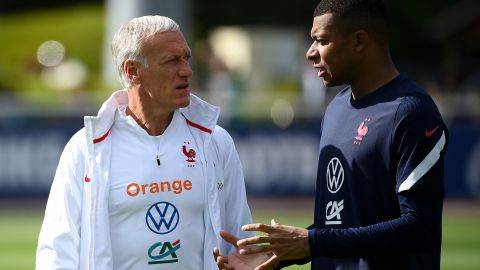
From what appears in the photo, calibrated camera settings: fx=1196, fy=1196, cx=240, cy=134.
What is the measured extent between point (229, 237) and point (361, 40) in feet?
3.71

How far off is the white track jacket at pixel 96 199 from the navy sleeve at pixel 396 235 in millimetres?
685

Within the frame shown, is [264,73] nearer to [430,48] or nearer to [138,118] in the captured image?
[430,48]

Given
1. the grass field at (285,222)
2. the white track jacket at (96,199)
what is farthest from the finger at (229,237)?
the grass field at (285,222)

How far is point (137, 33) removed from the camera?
5824 mm

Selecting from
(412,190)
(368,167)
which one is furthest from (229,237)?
(412,190)

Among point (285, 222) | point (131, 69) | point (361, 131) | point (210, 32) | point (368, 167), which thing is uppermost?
point (131, 69)

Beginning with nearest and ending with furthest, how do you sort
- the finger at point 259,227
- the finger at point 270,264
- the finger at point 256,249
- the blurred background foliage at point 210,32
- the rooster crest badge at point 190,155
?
the finger at point 259,227
the finger at point 256,249
the finger at point 270,264
the rooster crest badge at point 190,155
the blurred background foliage at point 210,32

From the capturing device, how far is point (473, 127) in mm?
19578

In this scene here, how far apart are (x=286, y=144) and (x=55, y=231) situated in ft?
46.4

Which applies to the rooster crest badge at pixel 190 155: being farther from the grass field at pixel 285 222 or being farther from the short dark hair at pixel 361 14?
the grass field at pixel 285 222

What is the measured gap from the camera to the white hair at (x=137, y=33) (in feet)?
19.1

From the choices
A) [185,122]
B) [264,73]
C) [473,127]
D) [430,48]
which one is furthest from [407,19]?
[185,122]

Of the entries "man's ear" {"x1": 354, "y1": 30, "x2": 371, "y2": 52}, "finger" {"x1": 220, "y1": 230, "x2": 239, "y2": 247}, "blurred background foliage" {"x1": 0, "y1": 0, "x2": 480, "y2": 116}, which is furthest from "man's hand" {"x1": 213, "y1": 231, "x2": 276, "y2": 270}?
"blurred background foliage" {"x1": 0, "y1": 0, "x2": 480, "y2": 116}

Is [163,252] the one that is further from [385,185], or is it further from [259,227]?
[385,185]
